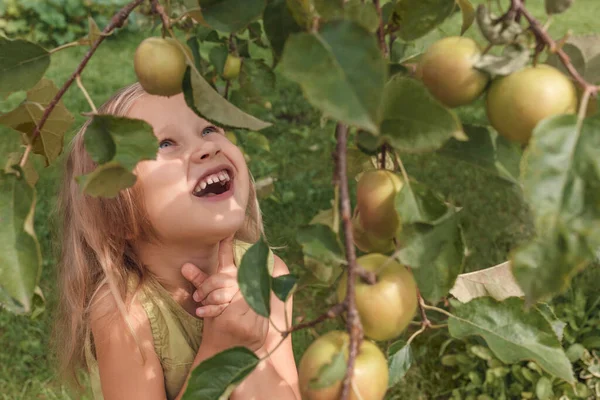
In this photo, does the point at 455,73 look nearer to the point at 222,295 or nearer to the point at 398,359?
the point at 398,359

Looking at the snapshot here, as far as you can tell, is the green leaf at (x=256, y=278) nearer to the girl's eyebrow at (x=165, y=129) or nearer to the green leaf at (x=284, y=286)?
the green leaf at (x=284, y=286)

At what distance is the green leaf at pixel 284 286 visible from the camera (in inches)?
25.9

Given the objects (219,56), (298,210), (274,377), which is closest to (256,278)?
(219,56)

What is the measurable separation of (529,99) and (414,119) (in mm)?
91

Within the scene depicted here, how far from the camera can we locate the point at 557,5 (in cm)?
60

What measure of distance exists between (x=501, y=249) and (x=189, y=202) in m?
1.64

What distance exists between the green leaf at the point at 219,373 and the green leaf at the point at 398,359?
0.76 feet

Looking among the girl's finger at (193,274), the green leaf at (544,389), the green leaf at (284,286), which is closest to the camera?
the green leaf at (284,286)

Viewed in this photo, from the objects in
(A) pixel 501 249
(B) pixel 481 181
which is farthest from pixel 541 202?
(B) pixel 481 181

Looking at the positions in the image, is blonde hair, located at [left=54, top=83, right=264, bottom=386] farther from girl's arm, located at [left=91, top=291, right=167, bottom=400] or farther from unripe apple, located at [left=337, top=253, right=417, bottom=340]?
unripe apple, located at [left=337, top=253, right=417, bottom=340]

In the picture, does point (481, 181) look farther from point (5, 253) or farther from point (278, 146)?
point (5, 253)

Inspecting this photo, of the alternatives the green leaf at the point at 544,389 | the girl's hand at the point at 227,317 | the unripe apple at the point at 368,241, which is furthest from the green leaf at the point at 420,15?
the green leaf at the point at 544,389

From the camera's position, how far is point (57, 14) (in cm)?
538

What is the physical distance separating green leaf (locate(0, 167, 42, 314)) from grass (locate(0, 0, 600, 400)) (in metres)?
0.92
